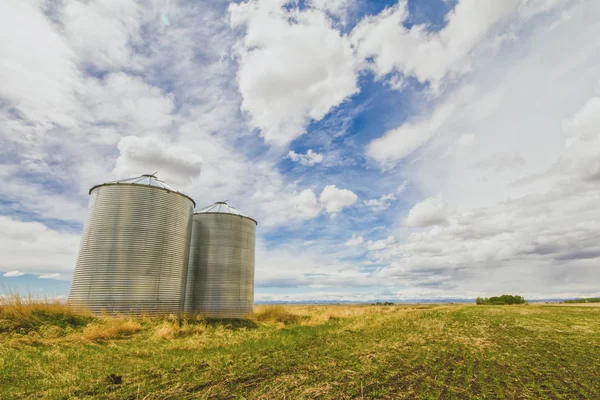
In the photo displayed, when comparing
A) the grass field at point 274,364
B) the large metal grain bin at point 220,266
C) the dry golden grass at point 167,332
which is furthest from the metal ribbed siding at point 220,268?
the grass field at point 274,364

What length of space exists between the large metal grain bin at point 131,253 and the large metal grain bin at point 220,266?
2.67 metres

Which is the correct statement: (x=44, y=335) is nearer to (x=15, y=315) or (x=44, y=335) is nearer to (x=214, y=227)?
(x=15, y=315)

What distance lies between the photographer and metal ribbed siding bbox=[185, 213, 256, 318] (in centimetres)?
2436

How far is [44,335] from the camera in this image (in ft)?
43.6

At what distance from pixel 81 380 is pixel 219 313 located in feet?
54.2

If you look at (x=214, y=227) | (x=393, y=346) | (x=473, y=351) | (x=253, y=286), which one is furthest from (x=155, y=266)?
(x=473, y=351)

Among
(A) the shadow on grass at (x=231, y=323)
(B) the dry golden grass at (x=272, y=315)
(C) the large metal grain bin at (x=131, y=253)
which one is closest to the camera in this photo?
(C) the large metal grain bin at (x=131, y=253)

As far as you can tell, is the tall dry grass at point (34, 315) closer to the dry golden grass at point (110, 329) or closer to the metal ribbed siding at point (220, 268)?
the dry golden grass at point (110, 329)

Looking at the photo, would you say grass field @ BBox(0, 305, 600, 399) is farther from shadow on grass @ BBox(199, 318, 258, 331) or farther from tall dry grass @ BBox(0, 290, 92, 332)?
shadow on grass @ BBox(199, 318, 258, 331)

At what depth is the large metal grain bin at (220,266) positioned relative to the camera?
24.4m

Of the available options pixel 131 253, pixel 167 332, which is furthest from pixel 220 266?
pixel 167 332

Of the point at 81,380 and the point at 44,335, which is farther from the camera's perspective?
the point at 44,335

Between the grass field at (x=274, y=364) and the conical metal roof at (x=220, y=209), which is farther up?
the conical metal roof at (x=220, y=209)

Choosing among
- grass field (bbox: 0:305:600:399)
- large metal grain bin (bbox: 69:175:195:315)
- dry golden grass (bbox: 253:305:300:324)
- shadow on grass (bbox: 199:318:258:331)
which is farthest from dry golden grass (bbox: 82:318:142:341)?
dry golden grass (bbox: 253:305:300:324)
